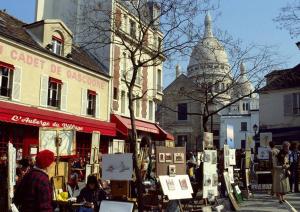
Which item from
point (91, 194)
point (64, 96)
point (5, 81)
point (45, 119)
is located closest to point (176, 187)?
point (91, 194)

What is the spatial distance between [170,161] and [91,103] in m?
16.3

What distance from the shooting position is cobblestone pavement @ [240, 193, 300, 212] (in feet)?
37.8

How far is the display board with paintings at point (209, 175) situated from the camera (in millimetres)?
10805

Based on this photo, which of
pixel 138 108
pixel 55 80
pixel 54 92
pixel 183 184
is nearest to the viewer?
pixel 183 184

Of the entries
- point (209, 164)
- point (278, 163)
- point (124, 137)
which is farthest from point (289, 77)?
point (209, 164)

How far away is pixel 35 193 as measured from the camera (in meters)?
5.71

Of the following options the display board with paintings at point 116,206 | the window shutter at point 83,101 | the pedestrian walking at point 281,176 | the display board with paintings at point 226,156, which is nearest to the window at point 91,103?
the window shutter at point 83,101

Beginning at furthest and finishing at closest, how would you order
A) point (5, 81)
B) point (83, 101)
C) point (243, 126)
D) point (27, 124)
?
point (243, 126) → point (83, 101) → point (5, 81) → point (27, 124)

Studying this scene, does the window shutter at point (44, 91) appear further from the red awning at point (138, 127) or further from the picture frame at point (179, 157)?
the picture frame at point (179, 157)

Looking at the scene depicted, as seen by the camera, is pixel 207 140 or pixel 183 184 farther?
pixel 207 140

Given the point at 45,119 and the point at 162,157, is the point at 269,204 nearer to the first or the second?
the point at 162,157

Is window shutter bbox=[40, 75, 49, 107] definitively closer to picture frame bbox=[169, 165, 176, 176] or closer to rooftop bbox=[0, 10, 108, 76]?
rooftop bbox=[0, 10, 108, 76]

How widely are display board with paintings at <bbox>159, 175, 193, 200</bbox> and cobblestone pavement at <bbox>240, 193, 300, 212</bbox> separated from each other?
266 centimetres

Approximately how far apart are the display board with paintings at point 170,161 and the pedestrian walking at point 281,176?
12.0 feet
